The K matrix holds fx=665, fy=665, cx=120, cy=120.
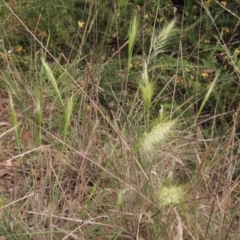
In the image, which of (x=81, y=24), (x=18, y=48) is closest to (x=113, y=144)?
(x=81, y=24)

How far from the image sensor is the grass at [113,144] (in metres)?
1.98

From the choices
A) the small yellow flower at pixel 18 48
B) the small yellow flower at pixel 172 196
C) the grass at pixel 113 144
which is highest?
the small yellow flower at pixel 172 196

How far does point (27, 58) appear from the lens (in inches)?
124

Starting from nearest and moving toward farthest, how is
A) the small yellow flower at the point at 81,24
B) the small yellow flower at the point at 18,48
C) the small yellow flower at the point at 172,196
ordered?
the small yellow flower at the point at 172,196
the small yellow flower at the point at 81,24
the small yellow flower at the point at 18,48

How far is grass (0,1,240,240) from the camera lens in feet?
6.49

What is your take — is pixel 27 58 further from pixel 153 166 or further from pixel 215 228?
pixel 215 228

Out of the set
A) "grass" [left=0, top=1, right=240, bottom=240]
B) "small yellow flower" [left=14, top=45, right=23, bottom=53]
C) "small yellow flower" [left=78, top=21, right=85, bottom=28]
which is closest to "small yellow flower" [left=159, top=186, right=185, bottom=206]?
"grass" [left=0, top=1, right=240, bottom=240]

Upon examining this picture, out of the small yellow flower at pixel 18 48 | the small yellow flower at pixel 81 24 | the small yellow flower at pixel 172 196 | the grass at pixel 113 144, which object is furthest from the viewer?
the small yellow flower at pixel 18 48

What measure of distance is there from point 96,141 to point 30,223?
56cm

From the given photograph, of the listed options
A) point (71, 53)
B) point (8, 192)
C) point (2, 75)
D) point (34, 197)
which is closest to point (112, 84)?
point (71, 53)

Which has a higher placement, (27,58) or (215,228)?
(215,228)

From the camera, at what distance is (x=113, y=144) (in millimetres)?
2467

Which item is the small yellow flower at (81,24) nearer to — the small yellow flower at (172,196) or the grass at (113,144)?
the grass at (113,144)

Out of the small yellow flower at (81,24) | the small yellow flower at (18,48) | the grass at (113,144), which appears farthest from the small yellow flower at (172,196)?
the small yellow flower at (18,48)
